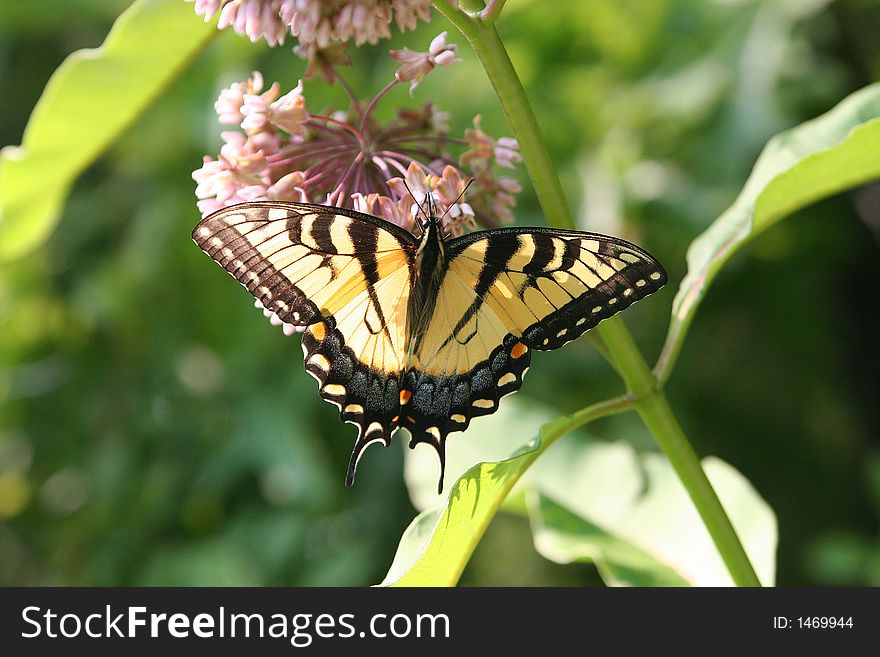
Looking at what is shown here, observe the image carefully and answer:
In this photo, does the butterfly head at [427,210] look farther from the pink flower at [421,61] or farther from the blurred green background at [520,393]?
the blurred green background at [520,393]

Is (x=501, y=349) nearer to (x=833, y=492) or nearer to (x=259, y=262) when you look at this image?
(x=259, y=262)

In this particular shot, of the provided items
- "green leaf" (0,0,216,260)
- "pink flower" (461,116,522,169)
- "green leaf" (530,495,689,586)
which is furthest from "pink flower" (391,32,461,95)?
"green leaf" (530,495,689,586)

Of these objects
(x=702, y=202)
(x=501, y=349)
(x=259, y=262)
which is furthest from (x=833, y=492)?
(x=259, y=262)

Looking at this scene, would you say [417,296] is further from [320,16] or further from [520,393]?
[520,393]

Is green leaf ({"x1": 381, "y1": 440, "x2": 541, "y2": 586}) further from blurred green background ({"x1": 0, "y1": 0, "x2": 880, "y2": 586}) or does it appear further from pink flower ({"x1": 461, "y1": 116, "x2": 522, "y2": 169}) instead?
blurred green background ({"x1": 0, "y1": 0, "x2": 880, "y2": 586})

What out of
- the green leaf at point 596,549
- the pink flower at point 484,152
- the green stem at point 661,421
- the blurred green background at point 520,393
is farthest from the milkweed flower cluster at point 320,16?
the blurred green background at point 520,393

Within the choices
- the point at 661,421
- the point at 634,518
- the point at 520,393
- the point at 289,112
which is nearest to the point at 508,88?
the point at 289,112
